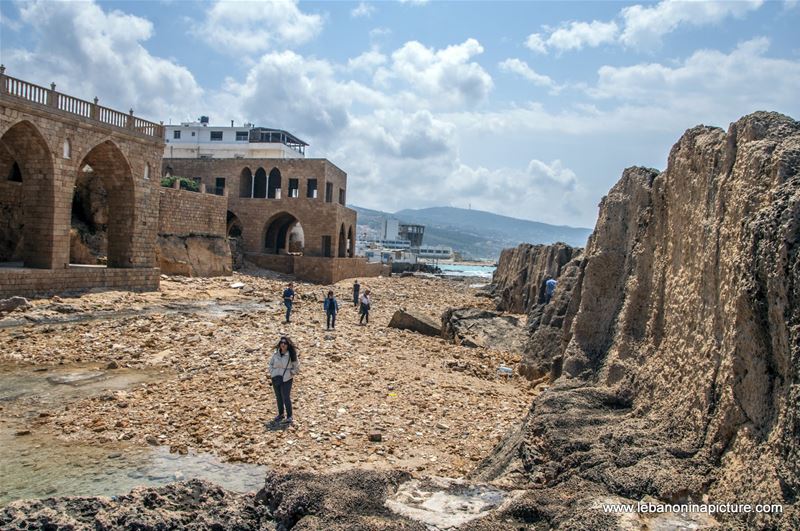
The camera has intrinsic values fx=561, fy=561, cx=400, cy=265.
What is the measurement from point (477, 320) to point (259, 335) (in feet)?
23.9

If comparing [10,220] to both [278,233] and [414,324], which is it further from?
[278,233]

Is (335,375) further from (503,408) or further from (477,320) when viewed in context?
(477,320)

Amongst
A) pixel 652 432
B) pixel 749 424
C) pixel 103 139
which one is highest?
pixel 103 139

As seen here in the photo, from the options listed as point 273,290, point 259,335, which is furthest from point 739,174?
point 273,290

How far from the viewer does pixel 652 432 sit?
189 inches

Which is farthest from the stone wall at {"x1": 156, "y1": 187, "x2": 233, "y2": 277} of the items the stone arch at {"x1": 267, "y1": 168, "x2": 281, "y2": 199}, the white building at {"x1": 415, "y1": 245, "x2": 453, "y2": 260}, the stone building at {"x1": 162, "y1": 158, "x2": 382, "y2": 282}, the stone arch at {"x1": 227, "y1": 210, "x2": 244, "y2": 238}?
the white building at {"x1": 415, "y1": 245, "x2": 453, "y2": 260}

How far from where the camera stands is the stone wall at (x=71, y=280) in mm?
17797

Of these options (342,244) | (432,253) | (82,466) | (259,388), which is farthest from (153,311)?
(432,253)

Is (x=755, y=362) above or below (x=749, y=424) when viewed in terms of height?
above

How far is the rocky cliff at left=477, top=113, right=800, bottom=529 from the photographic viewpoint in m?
3.55

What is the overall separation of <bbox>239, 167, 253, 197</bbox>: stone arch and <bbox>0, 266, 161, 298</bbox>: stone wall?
1782 centimetres

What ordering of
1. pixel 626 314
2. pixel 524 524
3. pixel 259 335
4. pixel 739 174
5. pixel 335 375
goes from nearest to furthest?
pixel 524 524 → pixel 739 174 → pixel 626 314 → pixel 335 375 → pixel 259 335

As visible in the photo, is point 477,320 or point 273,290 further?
point 273,290

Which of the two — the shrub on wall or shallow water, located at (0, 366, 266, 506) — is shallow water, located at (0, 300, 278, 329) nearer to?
shallow water, located at (0, 366, 266, 506)
